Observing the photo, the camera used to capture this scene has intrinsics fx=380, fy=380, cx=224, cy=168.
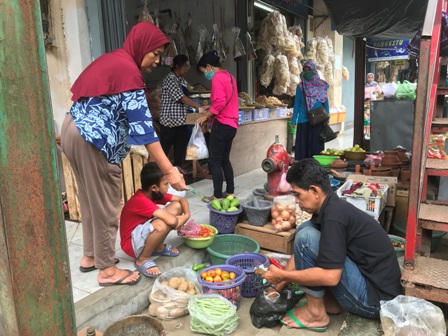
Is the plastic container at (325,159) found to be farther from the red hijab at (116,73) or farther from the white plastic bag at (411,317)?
the red hijab at (116,73)

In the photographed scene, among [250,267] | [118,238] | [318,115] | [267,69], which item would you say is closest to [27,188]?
[250,267]

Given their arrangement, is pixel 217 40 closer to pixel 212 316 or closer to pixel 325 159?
pixel 325 159

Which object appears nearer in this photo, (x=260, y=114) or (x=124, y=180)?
(x=124, y=180)

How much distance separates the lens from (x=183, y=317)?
10.2 ft

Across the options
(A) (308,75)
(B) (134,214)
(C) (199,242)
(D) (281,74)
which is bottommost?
(C) (199,242)

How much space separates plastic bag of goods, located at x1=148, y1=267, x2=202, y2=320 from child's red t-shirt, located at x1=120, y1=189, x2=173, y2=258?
429mm

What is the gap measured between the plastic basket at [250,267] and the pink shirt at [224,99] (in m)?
1.88

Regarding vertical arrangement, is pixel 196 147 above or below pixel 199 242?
above

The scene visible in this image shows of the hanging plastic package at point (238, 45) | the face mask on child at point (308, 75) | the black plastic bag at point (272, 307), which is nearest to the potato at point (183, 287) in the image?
the black plastic bag at point (272, 307)

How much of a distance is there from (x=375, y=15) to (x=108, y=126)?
540 cm

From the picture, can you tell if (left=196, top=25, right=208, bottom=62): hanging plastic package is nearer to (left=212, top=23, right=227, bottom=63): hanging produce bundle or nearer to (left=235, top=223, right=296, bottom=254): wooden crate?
(left=212, top=23, right=227, bottom=63): hanging produce bundle

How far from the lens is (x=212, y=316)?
2822 millimetres

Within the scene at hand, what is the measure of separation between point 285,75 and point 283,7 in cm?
177

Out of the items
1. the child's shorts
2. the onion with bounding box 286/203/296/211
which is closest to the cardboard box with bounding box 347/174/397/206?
the onion with bounding box 286/203/296/211
